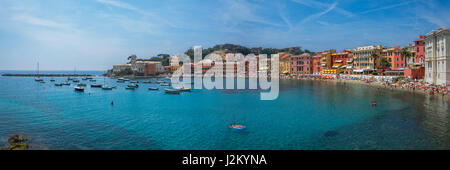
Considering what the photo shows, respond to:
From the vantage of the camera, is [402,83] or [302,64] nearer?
[402,83]

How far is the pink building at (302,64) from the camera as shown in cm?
9406

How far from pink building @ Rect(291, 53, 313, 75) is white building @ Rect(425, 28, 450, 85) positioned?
50.2 metres

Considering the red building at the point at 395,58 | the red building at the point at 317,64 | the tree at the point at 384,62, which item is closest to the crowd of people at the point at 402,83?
the tree at the point at 384,62

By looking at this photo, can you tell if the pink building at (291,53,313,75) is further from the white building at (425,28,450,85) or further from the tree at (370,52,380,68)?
the white building at (425,28,450,85)

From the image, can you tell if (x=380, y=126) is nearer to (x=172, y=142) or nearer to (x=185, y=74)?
(x=172, y=142)

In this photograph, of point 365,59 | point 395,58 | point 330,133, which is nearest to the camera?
point 330,133

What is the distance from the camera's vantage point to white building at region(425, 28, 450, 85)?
3744 cm

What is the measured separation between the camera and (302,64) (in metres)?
96.2

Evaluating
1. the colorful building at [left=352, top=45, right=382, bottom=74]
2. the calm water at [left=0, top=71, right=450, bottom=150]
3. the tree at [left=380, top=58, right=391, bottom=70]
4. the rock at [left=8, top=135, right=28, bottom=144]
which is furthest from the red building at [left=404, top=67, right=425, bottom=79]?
the rock at [left=8, top=135, right=28, bottom=144]

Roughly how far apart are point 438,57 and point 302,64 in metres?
56.8

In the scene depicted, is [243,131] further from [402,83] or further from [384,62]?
[384,62]

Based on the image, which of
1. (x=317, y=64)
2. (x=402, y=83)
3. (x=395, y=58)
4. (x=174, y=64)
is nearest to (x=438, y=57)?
(x=402, y=83)

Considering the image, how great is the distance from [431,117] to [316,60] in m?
71.5

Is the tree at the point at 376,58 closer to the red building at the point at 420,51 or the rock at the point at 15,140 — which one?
the red building at the point at 420,51
